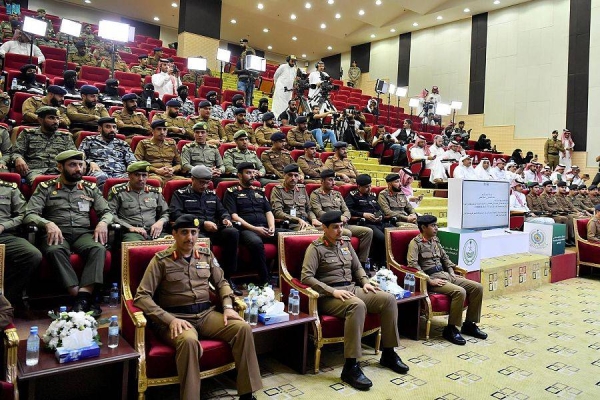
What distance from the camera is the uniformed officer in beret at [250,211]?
380 cm

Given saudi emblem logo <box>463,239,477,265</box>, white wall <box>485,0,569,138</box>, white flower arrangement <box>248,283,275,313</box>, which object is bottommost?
white flower arrangement <box>248,283,275,313</box>

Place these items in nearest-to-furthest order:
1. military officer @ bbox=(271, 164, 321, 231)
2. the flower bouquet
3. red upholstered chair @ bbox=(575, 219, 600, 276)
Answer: the flower bouquet < military officer @ bbox=(271, 164, 321, 231) < red upholstered chair @ bbox=(575, 219, 600, 276)

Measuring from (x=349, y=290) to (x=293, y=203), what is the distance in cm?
166

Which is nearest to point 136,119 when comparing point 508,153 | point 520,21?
point 508,153

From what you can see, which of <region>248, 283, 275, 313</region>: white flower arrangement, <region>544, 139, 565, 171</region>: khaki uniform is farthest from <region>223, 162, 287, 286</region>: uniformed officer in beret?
<region>544, 139, 565, 171</region>: khaki uniform

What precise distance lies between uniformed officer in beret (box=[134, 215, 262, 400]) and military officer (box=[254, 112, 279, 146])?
419 cm

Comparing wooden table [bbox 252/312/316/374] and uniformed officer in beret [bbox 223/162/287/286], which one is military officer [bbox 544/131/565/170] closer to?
uniformed officer in beret [bbox 223/162/287/286]

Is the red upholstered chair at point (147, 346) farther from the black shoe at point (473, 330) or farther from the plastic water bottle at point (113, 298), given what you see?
the black shoe at point (473, 330)

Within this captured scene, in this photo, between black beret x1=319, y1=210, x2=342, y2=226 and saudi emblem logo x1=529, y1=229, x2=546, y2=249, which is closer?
black beret x1=319, y1=210, x2=342, y2=226

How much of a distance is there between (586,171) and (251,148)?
32.7 feet

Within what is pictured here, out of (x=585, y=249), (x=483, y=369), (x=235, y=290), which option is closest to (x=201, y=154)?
(x=235, y=290)

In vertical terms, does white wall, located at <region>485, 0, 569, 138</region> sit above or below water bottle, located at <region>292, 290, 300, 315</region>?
above

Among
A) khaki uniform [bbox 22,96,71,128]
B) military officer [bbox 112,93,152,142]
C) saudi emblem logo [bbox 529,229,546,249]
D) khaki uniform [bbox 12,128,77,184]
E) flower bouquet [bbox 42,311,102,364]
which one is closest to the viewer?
flower bouquet [bbox 42,311,102,364]

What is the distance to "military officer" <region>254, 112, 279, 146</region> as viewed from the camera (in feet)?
21.9
